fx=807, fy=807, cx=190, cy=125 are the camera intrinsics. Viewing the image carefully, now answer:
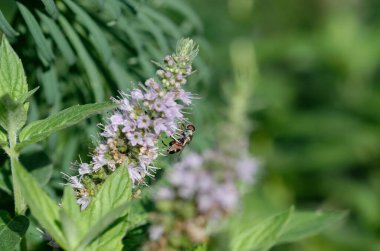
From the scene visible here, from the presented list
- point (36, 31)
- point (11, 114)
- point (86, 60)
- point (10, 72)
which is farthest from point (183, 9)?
point (11, 114)

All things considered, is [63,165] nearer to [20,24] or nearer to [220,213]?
[20,24]

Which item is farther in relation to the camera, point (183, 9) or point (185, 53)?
point (183, 9)

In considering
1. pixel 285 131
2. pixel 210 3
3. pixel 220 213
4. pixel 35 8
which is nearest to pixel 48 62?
pixel 35 8

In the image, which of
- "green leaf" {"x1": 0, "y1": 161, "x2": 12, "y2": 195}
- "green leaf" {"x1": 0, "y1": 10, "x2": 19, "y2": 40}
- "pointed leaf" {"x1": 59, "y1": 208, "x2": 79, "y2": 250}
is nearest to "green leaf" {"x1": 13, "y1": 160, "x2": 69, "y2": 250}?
"pointed leaf" {"x1": 59, "y1": 208, "x2": 79, "y2": 250}

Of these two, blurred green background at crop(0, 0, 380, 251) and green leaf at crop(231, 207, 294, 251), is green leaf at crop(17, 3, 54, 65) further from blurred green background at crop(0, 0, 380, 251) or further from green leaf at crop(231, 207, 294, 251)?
blurred green background at crop(0, 0, 380, 251)

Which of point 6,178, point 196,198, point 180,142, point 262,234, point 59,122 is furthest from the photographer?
point 6,178

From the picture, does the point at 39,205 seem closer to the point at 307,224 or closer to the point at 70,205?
the point at 70,205

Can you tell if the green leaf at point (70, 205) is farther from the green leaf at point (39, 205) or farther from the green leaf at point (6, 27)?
the green leaf at point (6, 27)
